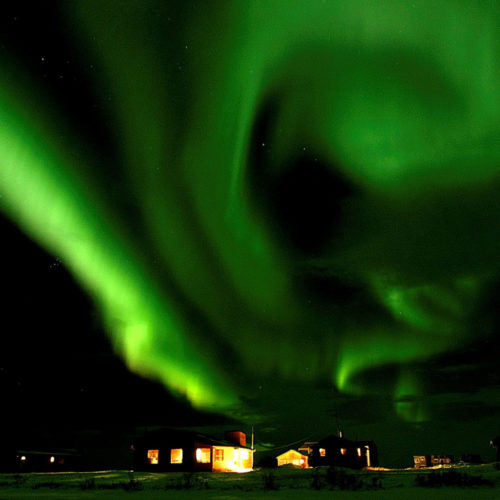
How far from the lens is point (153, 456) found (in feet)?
175

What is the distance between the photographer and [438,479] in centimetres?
2506

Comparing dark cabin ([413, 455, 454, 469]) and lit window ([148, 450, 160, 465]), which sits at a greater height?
lit window ([148, 450, 160, 465])

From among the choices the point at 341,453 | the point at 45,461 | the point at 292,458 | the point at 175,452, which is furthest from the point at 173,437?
the point at 292,458

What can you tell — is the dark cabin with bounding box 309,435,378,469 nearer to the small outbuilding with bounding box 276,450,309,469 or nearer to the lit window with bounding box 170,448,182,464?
the small outbuilding with bounding box 276,450,309,469

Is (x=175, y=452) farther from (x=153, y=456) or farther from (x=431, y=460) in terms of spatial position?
(x=431, y=460)

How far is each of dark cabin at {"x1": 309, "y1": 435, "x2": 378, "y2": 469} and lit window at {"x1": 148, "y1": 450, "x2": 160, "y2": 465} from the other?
27549 mm

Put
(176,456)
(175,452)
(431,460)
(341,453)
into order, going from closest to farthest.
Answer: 1. (176,456)
2. (175,452)
3. (341,453)
4. (431,460)

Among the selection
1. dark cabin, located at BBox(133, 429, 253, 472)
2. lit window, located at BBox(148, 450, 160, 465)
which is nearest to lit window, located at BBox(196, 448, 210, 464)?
dark cabin, located at BBox(133, 429, 253, 472)

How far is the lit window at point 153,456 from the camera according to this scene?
5315cm

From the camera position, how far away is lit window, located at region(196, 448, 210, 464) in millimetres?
52575

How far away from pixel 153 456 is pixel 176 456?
277cm

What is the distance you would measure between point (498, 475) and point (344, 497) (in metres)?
14.1

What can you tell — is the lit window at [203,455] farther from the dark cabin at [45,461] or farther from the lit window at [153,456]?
the dark cabin at [45,461]

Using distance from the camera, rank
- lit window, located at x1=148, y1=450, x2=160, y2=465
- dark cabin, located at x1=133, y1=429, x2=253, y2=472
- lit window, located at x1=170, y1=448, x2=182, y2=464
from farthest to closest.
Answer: lit window, located at x1=148, y1=450, x2=160, y2=465
lit window, located at x1=170, y1=448, x2=182, y2=464
dark cabin, located at x1=133, y1=429, x2=253, y2=472
